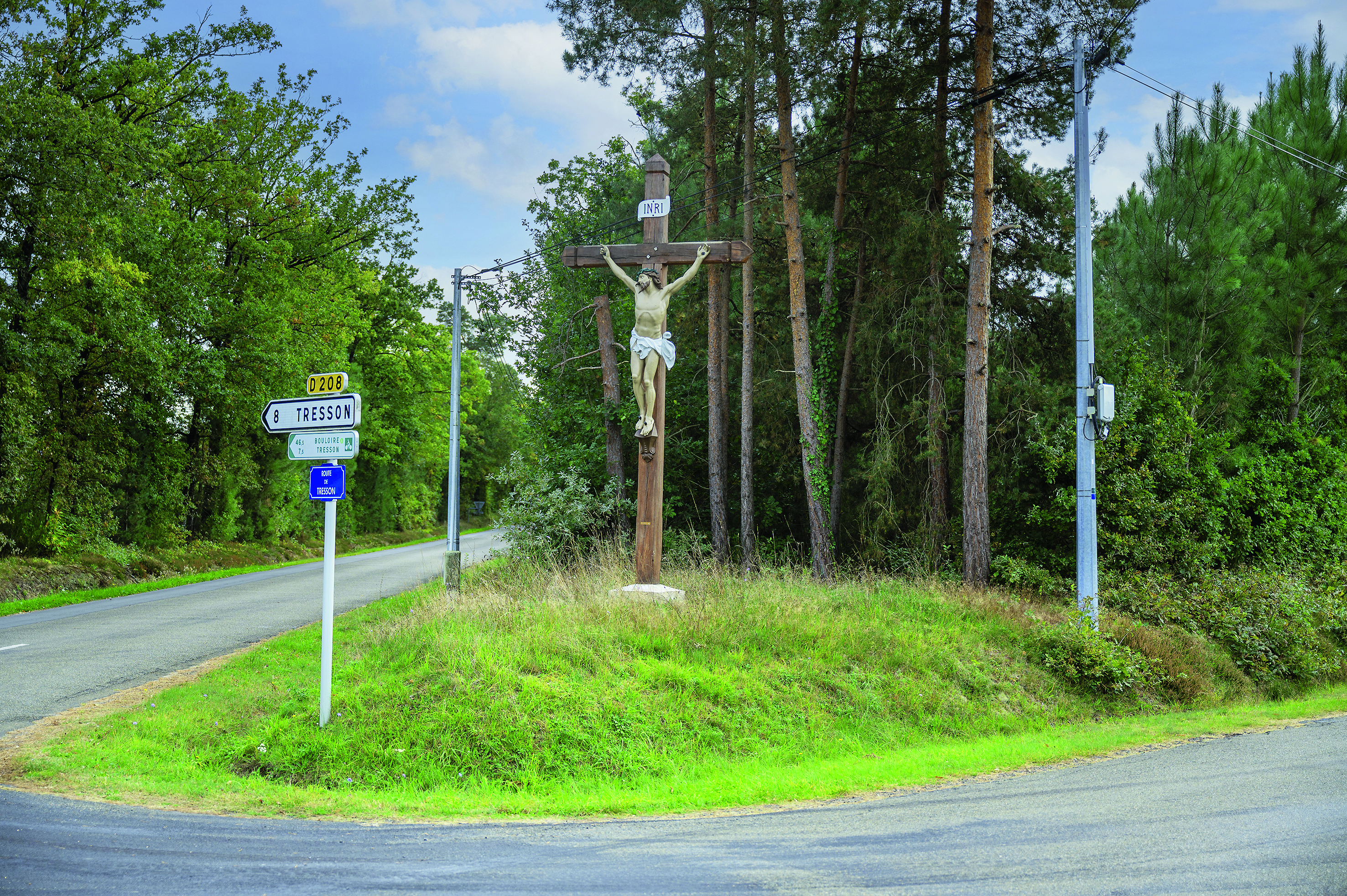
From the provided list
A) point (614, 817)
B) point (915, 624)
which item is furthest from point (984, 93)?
point (614, 817)

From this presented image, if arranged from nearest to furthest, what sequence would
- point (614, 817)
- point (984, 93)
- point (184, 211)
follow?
point (614, 817)
point (984, 93)
point (184, 211)

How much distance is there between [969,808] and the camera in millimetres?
6148

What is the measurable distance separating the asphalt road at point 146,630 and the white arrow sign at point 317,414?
3.91m

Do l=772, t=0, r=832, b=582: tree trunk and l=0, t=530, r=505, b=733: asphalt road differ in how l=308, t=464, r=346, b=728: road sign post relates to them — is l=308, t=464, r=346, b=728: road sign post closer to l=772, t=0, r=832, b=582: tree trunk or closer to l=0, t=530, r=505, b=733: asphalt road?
l=0, t=530, r=505, b=733: asphalt road

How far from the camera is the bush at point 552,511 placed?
1692 centimetres

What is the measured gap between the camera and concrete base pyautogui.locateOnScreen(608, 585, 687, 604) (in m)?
9.88

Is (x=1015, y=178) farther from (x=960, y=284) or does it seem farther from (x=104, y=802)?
(x=104, y=802)

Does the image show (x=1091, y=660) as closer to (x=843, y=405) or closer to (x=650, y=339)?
(x=650, y=339)

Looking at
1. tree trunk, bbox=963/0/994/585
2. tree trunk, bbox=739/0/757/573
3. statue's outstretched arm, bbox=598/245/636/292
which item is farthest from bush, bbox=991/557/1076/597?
statue's outstretched arm, bbox=598/245/636/292

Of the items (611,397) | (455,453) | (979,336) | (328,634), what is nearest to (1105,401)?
(979,336)

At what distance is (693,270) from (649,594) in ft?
13.1

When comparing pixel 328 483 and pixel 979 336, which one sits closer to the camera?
Answer: pixel 328 483

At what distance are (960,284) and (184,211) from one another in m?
20.3

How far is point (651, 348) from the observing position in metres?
10.7
